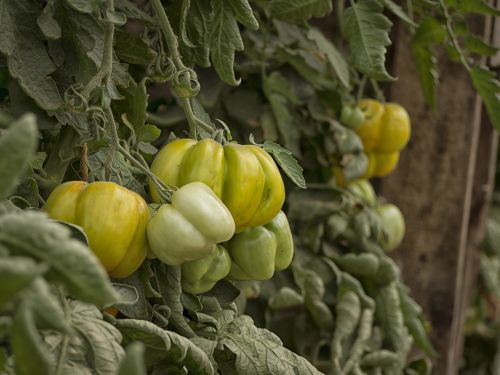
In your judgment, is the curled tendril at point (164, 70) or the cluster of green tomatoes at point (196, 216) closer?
the cluster of green tomatoes at point (196, 216)

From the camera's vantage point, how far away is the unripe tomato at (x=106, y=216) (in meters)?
0.74

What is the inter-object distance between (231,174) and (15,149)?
0.33 metres

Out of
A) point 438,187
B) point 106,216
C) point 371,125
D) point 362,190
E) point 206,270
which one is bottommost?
point 438,187

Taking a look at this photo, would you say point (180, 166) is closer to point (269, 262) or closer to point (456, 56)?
point (269, 262)

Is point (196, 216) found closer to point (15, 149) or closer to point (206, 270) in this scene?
point (206, 270)

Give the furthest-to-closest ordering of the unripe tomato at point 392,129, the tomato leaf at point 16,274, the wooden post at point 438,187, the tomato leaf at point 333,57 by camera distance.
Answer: the wooden post at point 438,187 < the unripe tomato at point 392,129 < the tomato leaf at point 333,57 < the tomato leaf at point 16,274

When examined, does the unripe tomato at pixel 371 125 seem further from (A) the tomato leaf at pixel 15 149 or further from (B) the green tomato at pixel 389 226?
(A) the tomato leaf at pixel 15 149

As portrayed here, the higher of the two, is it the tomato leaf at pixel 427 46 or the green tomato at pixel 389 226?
the tomato leaf at pixel 427 46

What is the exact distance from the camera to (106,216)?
0.74m

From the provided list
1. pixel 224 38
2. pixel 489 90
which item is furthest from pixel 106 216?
pixel 489 90

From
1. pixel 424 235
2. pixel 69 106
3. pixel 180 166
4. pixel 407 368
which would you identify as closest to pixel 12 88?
pixel 69 106

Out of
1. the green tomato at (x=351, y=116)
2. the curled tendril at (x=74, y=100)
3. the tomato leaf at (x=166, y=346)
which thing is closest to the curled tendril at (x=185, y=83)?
the curled tendril at (x=74, y=100)

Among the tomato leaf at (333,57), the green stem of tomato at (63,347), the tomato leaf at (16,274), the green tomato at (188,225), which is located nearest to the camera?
the tomato leaf at (16,274)

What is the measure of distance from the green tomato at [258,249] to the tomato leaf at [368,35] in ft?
0.91
